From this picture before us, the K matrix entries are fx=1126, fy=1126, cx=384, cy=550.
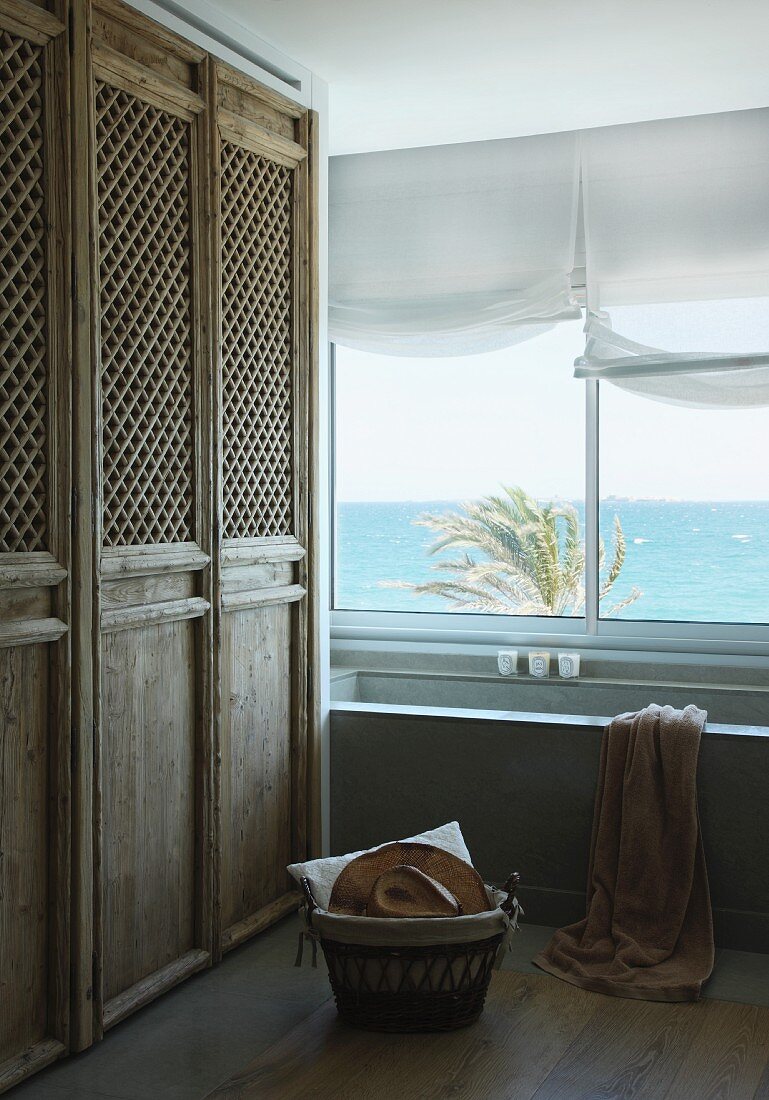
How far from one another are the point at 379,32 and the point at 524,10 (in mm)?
460

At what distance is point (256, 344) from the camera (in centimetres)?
355

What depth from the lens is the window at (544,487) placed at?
4.62m

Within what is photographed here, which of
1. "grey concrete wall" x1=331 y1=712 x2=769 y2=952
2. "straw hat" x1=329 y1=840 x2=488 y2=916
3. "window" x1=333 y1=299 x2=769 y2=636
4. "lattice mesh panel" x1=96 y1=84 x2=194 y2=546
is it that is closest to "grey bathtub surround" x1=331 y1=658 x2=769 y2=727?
"window" x1=333 y1=299 x2=769 y2=636

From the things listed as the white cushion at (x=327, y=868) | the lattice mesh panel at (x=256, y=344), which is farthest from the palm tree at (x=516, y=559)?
the white cushion at (x=327, y=868)

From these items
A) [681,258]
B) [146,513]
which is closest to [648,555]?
[681,258]

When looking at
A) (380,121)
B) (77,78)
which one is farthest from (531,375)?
(77,78)

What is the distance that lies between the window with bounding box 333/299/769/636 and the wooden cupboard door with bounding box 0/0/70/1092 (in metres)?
2.39

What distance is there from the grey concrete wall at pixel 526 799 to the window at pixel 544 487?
102 centimetres

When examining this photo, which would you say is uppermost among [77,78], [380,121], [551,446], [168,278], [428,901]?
[380,121]

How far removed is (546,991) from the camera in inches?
124

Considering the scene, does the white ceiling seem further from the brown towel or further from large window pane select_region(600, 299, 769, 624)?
the brown towel

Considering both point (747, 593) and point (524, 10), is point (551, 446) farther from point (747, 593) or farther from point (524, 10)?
point (524, 10)

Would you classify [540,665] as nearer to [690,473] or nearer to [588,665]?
[588,665]

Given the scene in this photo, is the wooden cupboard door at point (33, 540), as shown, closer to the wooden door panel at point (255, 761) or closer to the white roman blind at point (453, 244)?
the wooden door panel at point (255, 761)
